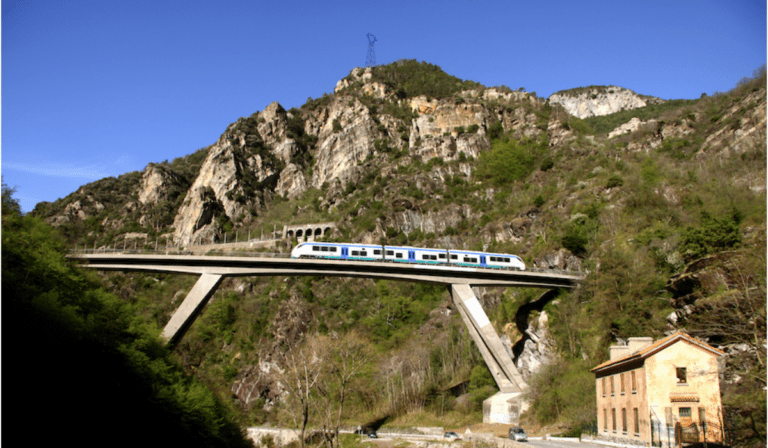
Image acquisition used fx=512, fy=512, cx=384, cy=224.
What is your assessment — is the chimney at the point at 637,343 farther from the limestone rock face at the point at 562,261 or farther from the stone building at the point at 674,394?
the limestone rock face at the point at 562,261

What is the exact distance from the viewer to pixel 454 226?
78500 mm

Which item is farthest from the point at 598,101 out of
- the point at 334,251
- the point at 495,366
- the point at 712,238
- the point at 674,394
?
the point at 674,394

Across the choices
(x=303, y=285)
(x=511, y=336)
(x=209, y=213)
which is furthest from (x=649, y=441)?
(x=209, y=213)

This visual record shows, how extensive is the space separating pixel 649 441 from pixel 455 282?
2398 cm

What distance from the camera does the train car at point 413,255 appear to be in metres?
42.5

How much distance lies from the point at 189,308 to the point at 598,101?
177169 millimetres

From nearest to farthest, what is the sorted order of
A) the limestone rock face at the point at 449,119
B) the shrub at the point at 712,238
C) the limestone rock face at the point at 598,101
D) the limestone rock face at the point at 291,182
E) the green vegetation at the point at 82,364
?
the green vegetation at the point at 82,364, the shrub at the point at 712,238, the limestone rock face at the point at 449,119, the limestone rock face at the point at 291,182, the limestone rock face at the point at 598,101

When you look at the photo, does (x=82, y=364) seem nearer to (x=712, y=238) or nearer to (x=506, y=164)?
(x=712, y=238)

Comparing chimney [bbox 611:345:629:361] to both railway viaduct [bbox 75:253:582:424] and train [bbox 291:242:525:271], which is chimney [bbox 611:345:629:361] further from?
train [bbox 291:242:525:271]

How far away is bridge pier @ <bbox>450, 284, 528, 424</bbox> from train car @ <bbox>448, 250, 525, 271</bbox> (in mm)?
2218

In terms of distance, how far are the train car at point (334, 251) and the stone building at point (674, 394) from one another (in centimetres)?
2341

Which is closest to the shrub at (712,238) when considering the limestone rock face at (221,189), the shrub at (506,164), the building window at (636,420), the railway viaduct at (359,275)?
the railway viaduct at (359,275)

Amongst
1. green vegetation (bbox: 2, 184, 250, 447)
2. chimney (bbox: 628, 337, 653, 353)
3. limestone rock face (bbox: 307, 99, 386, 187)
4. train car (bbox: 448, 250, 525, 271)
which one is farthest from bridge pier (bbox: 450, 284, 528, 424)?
limestone rock face (bbox: 307, 99, 386, 187)

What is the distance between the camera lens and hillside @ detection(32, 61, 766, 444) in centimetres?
3609
